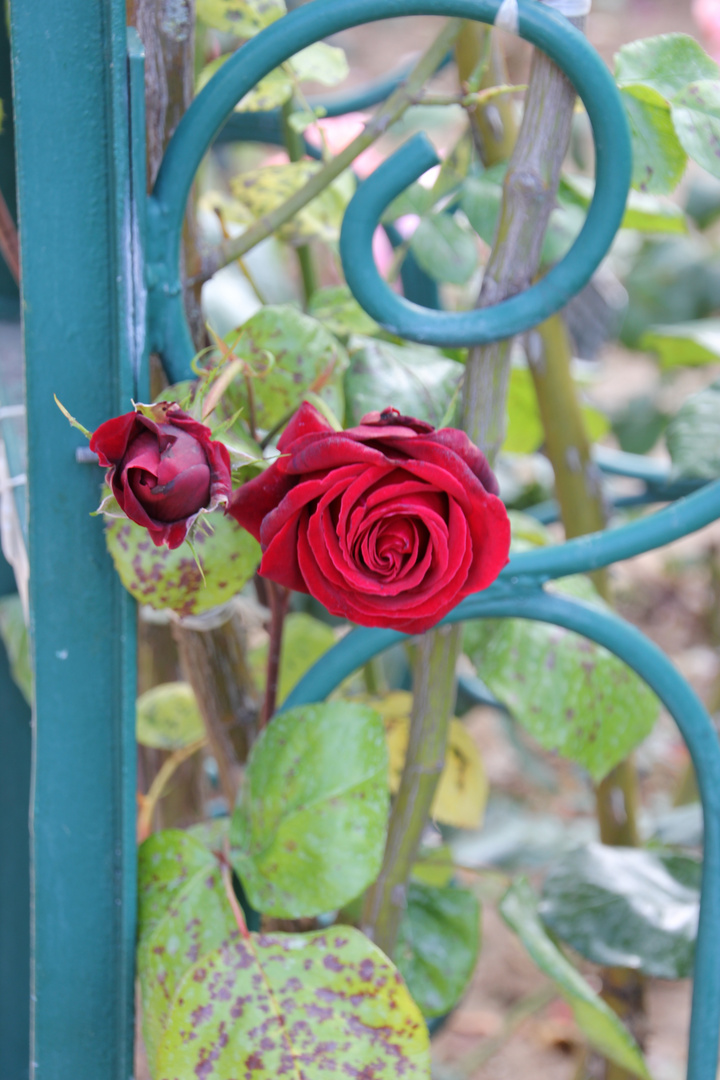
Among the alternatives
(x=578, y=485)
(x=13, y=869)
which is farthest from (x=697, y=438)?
(x=13, y=869)

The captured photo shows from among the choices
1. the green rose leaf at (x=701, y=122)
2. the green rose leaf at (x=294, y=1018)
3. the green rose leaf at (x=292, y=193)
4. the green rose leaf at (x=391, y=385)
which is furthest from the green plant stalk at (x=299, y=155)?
the green rose leaf at (x=294, y=1018)

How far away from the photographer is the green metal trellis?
0.31 meters

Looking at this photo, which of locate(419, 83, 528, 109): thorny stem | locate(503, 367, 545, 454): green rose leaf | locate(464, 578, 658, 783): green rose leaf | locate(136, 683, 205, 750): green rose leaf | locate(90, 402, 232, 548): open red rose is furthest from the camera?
locate(503, 367, 545, 454): green rose leaf

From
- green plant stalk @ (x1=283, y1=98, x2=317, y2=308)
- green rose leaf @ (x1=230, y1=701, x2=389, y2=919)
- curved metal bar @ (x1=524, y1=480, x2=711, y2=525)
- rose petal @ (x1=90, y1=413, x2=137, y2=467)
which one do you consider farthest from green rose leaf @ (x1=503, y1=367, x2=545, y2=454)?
rose petal @ (x1=90, y1=413, x2=137, y2=467)

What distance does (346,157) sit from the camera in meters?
0.37

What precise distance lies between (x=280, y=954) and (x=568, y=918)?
0.92 ft

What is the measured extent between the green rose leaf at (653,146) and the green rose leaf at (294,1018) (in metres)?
0.34

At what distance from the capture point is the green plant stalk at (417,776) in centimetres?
42

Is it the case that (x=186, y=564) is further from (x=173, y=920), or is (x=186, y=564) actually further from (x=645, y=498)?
(x=645, y=498)

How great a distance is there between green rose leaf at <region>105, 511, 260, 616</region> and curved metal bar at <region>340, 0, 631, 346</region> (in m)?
0.11

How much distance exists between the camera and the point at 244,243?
385mm

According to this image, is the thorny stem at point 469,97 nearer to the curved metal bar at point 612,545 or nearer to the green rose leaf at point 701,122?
the green rose leaf at point 701,122

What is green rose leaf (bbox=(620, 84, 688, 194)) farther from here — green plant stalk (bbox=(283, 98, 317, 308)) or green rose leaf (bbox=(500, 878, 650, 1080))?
green rose leaf (bbox=(500, 878, 650, 1080))

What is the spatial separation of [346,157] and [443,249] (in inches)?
6.7
